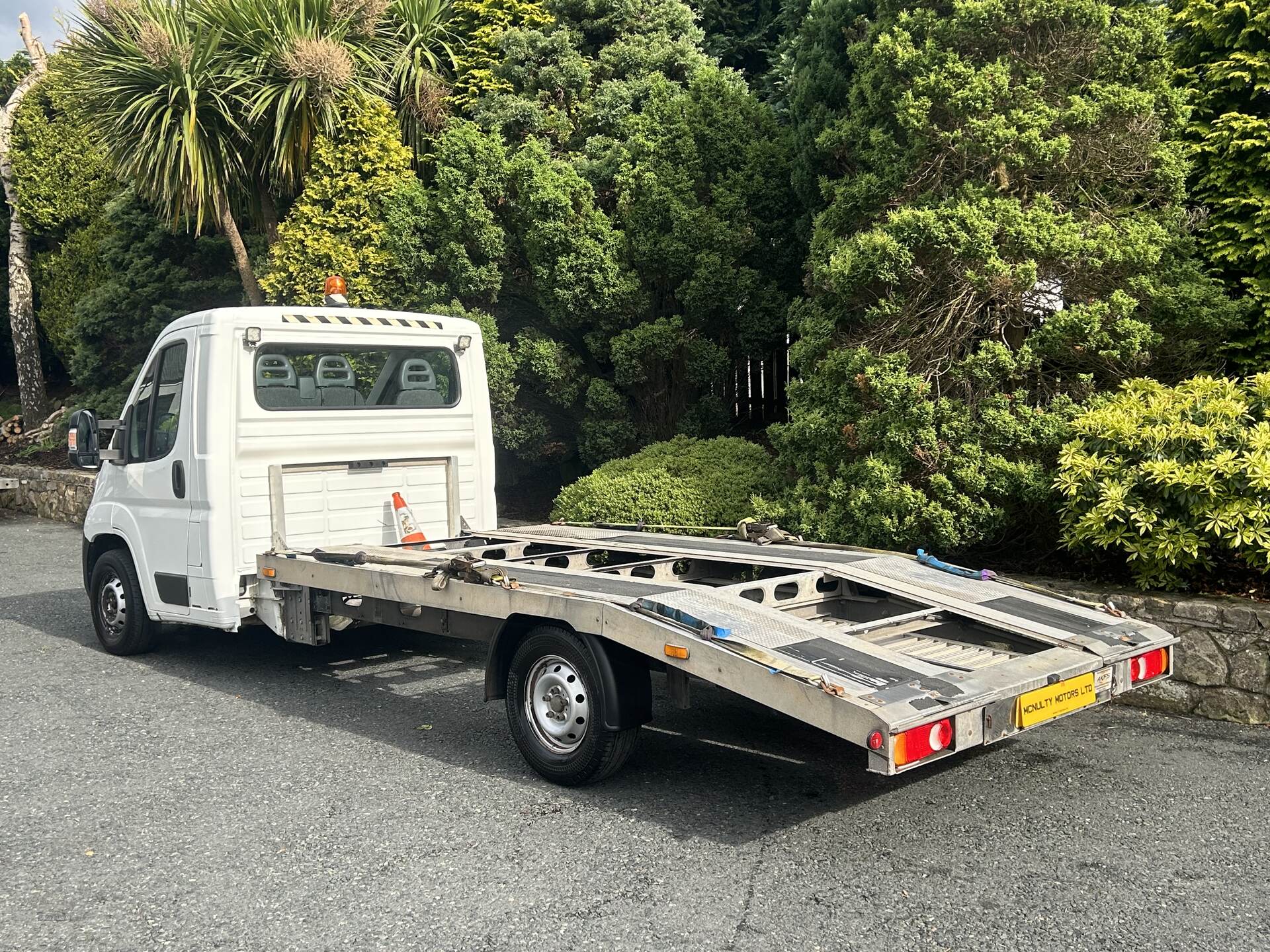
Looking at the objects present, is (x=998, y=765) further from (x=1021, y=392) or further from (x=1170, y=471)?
(x=1021, y=392)

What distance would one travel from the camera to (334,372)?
715 cm

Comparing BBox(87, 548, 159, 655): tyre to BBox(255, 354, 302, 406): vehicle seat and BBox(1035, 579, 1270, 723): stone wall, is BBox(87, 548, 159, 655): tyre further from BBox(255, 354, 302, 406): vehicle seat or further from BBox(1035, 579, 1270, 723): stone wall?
BBox(1035, 579, 1270, 723): stone wall

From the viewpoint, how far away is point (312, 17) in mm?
13516

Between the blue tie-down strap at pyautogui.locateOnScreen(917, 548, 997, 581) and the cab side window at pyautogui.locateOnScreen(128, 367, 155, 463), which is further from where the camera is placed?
the cab side window at pyautogui.locateOnScreen(128, 367, 155, 463)

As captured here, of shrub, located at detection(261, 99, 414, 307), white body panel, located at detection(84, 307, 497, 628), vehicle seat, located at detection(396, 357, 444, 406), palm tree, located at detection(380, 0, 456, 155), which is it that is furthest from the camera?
palm tree, located at detection(380, 0, 456, 155)

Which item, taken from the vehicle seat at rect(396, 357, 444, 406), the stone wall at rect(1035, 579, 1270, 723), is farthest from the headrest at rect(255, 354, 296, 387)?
the stone wall at rect(1035, 579, 1270, 723)

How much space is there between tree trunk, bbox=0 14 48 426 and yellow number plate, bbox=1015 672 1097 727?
21052mm

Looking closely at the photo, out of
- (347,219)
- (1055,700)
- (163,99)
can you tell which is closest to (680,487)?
(1055,700)

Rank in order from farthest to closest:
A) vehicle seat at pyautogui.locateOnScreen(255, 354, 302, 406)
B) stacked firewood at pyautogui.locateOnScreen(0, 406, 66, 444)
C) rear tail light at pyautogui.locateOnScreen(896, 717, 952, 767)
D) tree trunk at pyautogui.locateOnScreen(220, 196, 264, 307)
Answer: stacked firewood at pyautogui.locateOnScreen(0, 406, 66, 444)
tree trunk at pyautogui.locateOnScreen(220, 196, 264, 307)
vehicle seat at pyautogui.locateOnScreen(255, 354, 302, 406)
rear tail light at pyautogui.locateOnScreen(896, 717, 952, 767)

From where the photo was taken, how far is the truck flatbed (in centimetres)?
389

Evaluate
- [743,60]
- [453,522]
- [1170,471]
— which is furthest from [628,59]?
[1170,471]

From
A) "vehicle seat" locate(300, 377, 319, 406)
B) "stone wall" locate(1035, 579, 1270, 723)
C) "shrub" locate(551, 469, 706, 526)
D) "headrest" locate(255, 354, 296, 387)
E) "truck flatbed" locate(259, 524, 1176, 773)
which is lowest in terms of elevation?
"stone wall" locate(1035, 579, 1270, 723)

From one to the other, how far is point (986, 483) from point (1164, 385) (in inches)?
64.4

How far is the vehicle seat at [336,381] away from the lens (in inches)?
278
